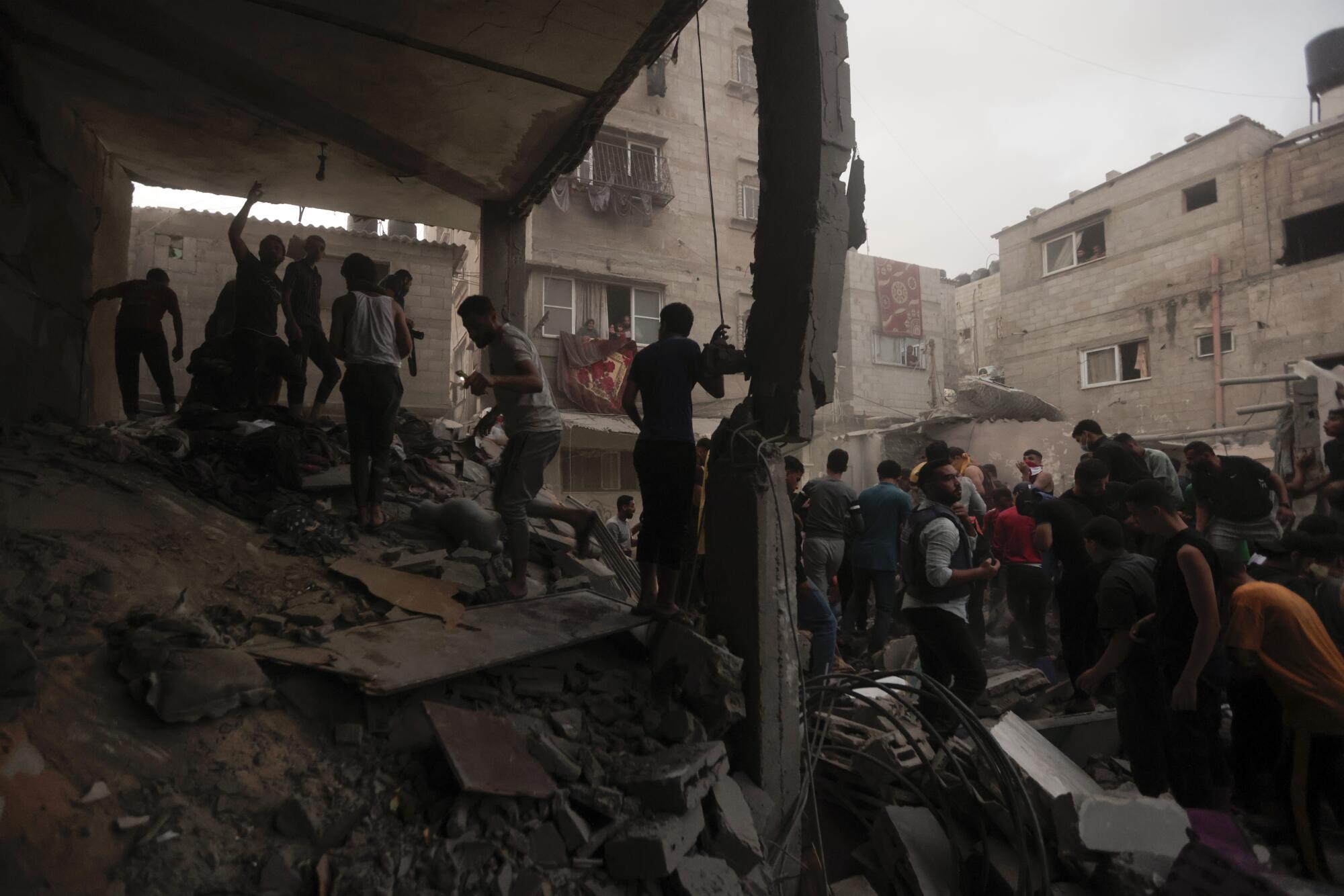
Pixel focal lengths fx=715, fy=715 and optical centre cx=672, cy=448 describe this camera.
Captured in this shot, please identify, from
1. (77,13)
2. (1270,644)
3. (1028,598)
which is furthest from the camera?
(1028,598)

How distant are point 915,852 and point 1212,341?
57.8ft

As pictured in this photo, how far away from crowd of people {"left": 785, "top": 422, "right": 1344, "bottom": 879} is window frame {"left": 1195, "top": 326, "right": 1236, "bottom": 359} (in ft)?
36.3

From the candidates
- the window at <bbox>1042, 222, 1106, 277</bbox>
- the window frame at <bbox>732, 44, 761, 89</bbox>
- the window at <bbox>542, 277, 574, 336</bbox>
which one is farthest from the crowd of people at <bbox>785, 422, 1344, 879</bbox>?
the window frame at <bbox>732, 44, 761, 89</bbox>

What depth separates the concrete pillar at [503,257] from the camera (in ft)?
25.7

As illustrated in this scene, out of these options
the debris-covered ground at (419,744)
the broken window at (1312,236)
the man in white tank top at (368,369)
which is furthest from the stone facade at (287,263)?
the broken window at (1312,236)

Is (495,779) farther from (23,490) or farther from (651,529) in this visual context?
(23,490)

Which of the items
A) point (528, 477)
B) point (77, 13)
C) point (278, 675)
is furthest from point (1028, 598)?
point (77, 13)

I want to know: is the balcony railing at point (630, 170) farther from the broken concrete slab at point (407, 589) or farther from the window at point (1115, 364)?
the broken concrete slab at point (407, 589)

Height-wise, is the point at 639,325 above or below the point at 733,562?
above

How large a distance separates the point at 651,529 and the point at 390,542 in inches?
85.5

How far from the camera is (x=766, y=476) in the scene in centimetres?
389

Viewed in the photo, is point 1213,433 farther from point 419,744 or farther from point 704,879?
point 419,744

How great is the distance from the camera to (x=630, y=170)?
54.9 ft

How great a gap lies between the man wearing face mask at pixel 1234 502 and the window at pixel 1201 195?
1417cm
